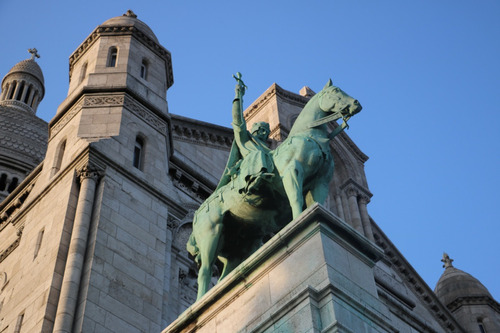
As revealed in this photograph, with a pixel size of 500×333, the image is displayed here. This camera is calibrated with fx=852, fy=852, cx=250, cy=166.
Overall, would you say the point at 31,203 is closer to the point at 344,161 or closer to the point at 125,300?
the point at 125,300

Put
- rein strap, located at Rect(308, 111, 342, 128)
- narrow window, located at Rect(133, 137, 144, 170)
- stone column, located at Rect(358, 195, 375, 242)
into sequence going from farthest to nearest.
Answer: stone column, located at Rect(358, 195, 375, 242)
narrow window, located at Rect(133, 137, 144, 170)
rein strap, located at Rect(308, 111, 342, 128)

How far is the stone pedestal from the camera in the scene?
11.4 metres

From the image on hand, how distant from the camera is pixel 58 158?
68.3 ft

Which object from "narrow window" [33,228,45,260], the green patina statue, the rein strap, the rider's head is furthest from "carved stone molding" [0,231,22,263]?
the rein strap

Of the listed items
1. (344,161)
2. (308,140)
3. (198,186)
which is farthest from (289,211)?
(344,161)

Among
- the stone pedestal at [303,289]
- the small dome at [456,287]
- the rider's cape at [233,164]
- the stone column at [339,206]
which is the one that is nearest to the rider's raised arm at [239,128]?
the rider's cape at [233,164]

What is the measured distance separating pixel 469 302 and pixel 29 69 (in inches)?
1789

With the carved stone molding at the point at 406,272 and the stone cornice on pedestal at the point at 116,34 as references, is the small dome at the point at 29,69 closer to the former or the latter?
the carved stone molding at the point at 406,272

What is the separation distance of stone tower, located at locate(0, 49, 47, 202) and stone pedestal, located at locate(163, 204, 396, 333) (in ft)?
117

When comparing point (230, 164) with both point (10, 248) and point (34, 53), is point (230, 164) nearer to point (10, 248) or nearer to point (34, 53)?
point (10, 248)

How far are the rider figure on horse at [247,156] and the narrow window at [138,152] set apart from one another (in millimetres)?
5648

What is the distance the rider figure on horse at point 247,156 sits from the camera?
541 inches

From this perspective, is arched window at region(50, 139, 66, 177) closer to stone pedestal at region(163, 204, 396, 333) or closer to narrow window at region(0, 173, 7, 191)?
stone pedestal at region(163, 204, 396, 333)

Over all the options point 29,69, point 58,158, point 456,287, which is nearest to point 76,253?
point 58,158
